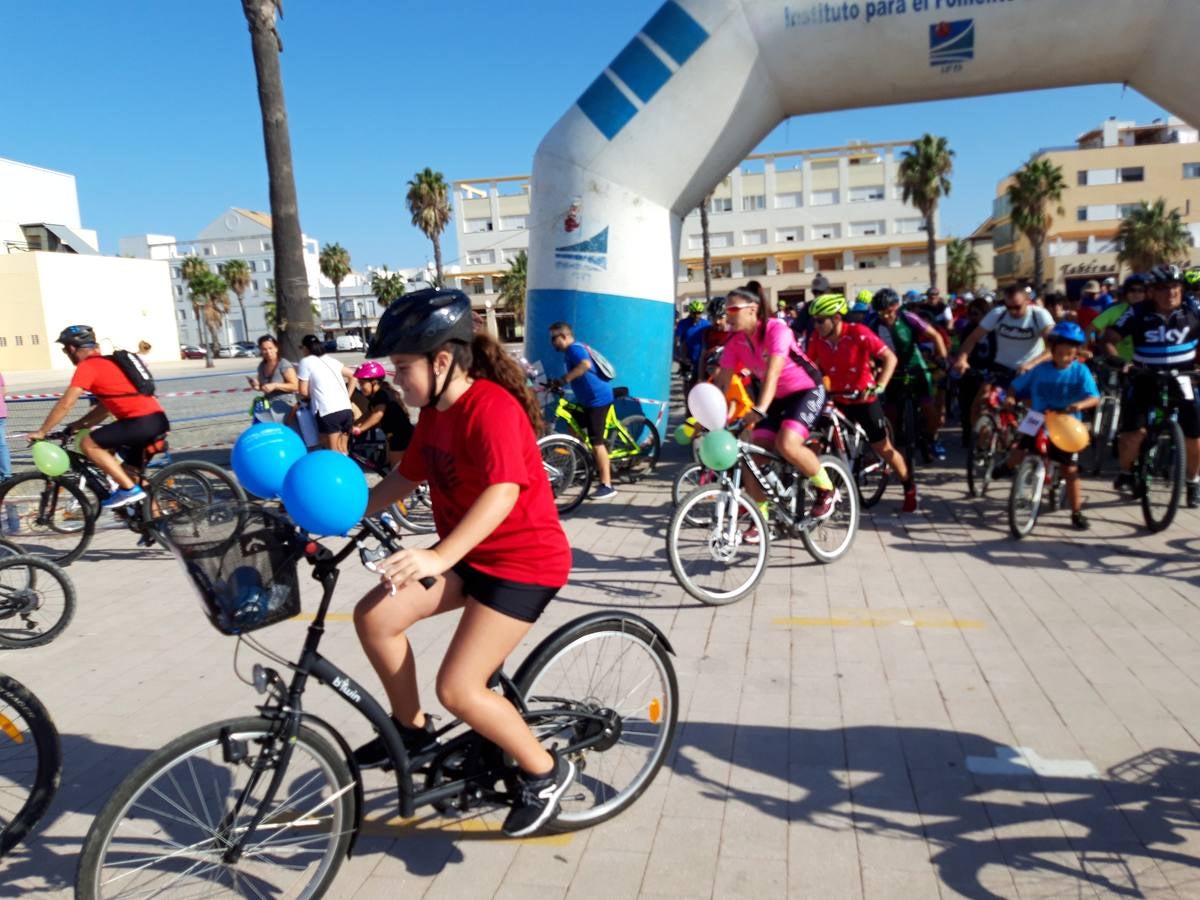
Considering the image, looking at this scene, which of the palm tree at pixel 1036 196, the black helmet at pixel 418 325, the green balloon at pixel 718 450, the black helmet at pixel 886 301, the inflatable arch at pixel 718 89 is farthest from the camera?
the palm tree at pixel 1036 196

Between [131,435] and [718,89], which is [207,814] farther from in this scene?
[718,89]

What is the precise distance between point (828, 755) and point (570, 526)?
14.4 ft

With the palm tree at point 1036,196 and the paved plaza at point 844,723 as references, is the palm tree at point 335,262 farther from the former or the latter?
the paved plaza at point 844,723

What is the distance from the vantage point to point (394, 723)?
2803mm

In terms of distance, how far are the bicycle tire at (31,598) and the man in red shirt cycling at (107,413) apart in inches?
73.9

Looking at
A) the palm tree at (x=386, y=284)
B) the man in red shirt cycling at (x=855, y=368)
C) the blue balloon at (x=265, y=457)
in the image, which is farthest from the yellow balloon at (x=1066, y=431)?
the palm tree at (x=386, y=284)

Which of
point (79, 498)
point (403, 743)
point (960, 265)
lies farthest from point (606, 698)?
point (960, 265)

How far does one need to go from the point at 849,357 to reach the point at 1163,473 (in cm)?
244

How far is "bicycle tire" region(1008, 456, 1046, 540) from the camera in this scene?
6570mm

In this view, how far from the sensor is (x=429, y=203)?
184 feet

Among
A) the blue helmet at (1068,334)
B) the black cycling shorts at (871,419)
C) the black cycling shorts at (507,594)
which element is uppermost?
the blue helmet at (1068,334)

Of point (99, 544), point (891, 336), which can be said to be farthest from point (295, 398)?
point (891, 336)

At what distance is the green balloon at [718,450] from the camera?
5.50m

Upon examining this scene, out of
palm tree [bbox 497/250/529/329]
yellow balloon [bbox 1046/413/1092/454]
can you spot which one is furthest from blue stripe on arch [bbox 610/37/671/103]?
palm tree [bbox 497/250/529/329]
